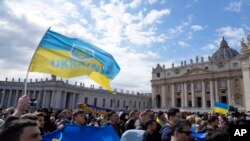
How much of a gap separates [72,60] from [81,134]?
260 cm

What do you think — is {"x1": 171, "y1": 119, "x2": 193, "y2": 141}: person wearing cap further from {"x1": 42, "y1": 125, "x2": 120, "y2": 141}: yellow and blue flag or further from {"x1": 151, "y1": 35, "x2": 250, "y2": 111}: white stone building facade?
{"x1": 151, "y1": 35, "x2": 250, "y2": 111}: white stone building facade

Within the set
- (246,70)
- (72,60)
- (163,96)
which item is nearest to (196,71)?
(163,96)

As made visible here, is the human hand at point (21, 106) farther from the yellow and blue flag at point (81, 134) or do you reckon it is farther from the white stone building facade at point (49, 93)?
the white stone building facade at point (49, 93)

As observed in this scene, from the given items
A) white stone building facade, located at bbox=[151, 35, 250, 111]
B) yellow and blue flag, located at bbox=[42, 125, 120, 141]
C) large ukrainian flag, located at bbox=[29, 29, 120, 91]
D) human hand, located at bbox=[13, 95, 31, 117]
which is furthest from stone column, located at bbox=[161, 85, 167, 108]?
human hand, located at bbox=[13, 95, 31, 117]

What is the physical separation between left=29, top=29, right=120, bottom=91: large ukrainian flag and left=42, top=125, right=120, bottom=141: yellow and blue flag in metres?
1.90

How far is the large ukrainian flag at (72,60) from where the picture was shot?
20.4 feet

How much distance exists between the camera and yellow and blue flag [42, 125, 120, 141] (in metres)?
4.70

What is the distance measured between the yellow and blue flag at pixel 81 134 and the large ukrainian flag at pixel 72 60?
1.90 meters

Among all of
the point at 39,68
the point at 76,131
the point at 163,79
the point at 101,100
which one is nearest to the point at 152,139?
the point at 76,131

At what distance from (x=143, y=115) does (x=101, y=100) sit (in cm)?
7032

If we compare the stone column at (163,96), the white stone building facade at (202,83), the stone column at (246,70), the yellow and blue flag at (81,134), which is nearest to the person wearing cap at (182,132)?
the yellow and blue flag at (81,134)

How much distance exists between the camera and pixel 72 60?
6863mm

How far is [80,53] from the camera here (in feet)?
23.3

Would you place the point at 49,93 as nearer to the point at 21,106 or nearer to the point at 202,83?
the point at 202,83
